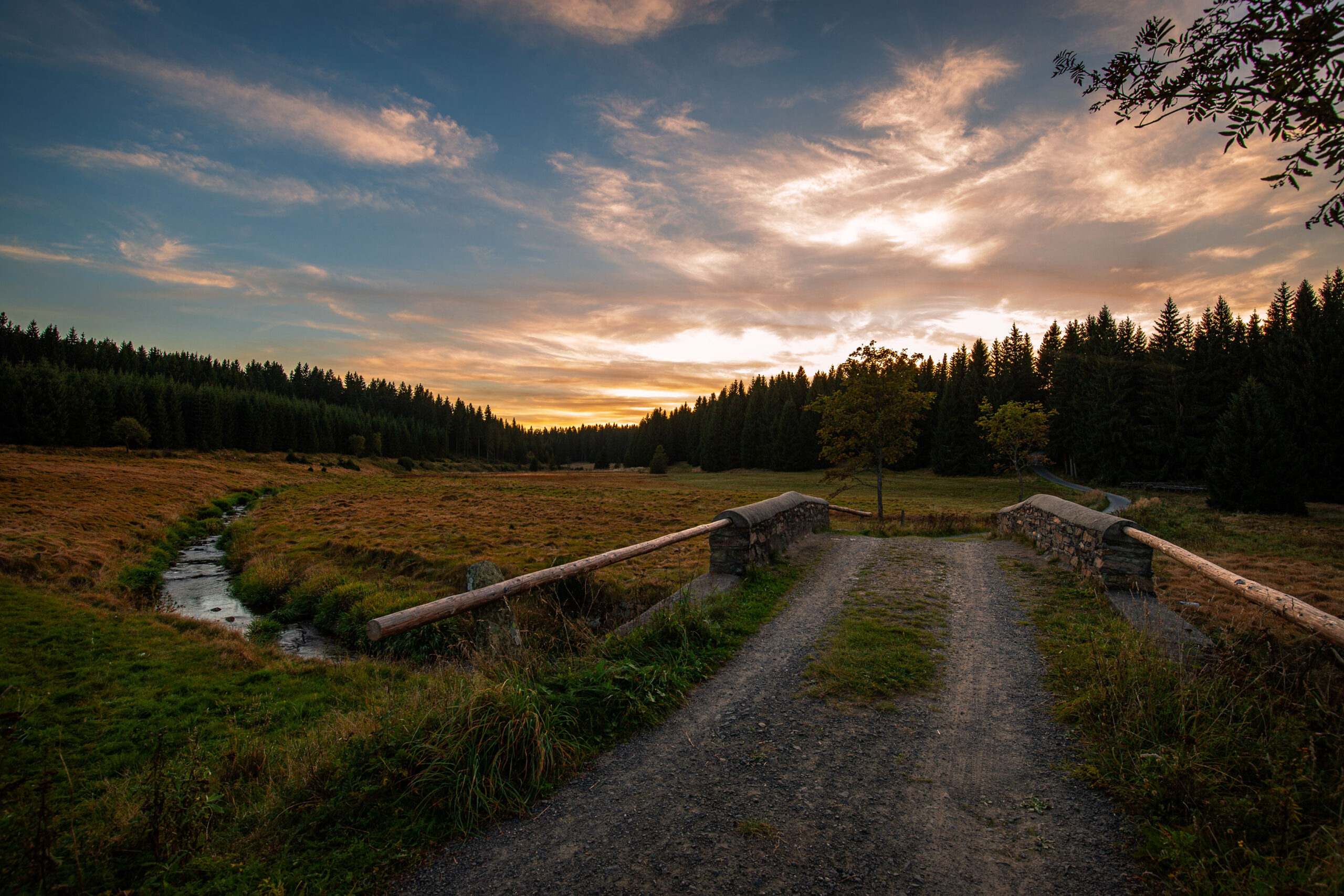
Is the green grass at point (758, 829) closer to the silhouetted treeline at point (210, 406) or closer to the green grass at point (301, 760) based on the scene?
the green grass at point (301, 760)

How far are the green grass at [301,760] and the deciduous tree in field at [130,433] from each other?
2667 inches

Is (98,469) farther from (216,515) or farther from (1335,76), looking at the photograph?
(1335,76)

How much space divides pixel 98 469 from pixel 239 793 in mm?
46125

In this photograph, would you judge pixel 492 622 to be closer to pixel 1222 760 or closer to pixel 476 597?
pixel 476 597

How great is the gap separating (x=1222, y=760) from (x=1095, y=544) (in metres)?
6.35

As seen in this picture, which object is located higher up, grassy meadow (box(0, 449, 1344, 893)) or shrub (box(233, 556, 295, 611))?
grassy meadow (box(0, 449, 1344, 893))

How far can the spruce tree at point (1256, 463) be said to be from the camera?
95.3 feet

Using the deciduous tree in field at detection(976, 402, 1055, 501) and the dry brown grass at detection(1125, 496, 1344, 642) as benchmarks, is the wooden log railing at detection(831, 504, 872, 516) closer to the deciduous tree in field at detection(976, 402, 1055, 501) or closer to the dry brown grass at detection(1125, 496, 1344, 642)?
the dry brown grass at detection(1125, 496, 1344, 642)

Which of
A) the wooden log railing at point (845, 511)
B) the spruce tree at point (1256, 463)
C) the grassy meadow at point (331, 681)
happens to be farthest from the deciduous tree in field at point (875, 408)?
the spruce tree at point (1256, 463)

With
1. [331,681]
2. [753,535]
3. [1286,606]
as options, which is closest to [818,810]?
[1286,606]

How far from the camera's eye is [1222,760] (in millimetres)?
3488

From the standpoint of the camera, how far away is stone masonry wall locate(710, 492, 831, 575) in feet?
31.2

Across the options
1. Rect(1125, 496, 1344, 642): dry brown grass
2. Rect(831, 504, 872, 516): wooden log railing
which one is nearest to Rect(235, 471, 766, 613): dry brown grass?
Rect(831, 504, 872, 516): wooden log railing

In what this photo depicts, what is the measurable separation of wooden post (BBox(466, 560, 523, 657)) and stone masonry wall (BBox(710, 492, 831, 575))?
12.1 ft
